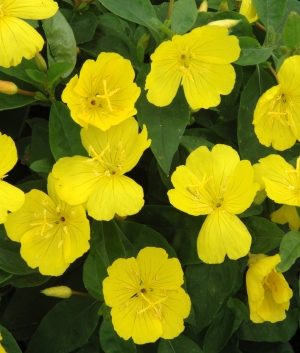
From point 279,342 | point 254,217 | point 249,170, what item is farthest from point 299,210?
point 279,342

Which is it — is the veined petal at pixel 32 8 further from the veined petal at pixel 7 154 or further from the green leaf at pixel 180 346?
the green leaf at pixel 180 346

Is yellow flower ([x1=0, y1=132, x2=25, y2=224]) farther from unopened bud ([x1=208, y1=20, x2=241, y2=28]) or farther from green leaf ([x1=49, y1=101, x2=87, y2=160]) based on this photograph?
unopened bud ([x1=208, y1=20, x2=241, y2=28])

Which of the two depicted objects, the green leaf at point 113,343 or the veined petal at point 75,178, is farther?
the green leaf at point 113,343

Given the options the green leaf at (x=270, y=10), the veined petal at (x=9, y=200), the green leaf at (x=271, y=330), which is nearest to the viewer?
the veined petal at (x=9, y=200)

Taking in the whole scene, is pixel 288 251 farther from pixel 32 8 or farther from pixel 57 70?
pixel 32 8

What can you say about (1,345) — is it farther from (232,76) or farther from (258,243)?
(232,76)

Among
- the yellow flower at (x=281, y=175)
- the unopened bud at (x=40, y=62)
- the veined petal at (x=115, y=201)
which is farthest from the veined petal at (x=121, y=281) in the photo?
the unopened bud at (x=40, y=62)

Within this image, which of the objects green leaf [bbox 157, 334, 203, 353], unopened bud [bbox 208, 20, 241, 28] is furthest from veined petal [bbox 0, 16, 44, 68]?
green leaf [bbox 157, 334, 203, 353]
